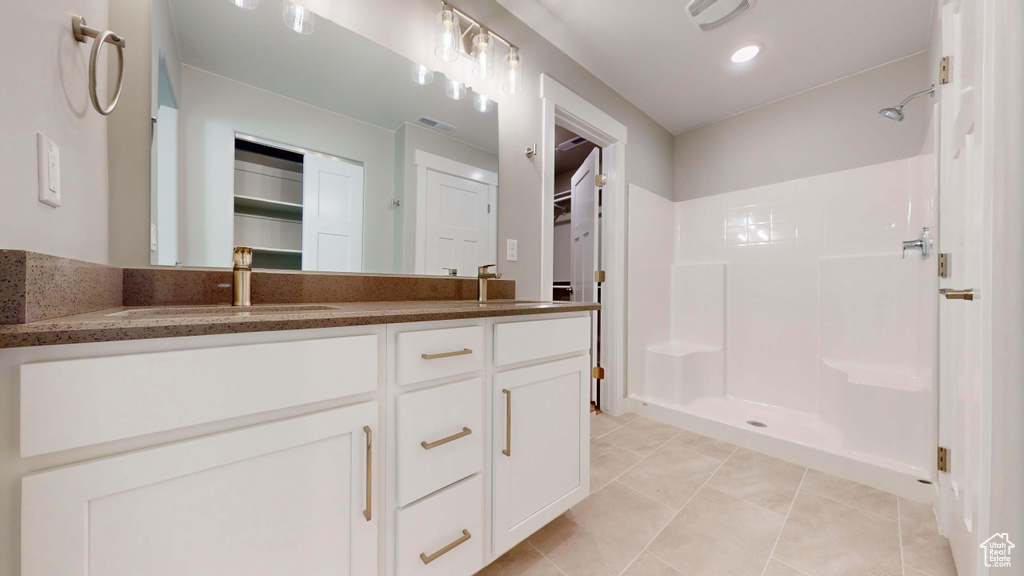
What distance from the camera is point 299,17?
120 cm

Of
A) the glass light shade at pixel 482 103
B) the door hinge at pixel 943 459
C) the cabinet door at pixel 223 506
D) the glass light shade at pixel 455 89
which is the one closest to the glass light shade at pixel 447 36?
the glass light shade at pixel 455 89

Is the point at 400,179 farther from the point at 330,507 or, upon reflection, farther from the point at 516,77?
the point at 330,507

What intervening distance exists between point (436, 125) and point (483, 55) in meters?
0.41

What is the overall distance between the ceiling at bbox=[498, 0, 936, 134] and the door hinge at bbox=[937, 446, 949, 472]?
2046 millimetres

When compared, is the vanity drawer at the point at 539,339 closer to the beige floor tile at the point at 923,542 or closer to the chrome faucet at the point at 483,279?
the chrome faucet at the point at 483,279

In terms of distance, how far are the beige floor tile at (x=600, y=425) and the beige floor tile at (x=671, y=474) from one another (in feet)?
1.15

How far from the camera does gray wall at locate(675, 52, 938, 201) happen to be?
6.82 ft

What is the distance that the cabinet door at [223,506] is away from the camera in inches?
18.7

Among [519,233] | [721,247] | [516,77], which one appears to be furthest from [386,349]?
[721,247]

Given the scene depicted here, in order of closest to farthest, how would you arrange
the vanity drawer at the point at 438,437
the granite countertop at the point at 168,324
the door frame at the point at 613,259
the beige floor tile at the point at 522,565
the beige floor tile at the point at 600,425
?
the granite countertop at the point at 168,324 < the vanity drawer at the point at 438,437 < the beige floor tile at the point at 522,565 < the beige floor tile at the point at 600,425 < the door frame at the point at 613,259

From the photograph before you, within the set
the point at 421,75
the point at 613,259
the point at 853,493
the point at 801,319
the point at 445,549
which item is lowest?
the point at 853,493
